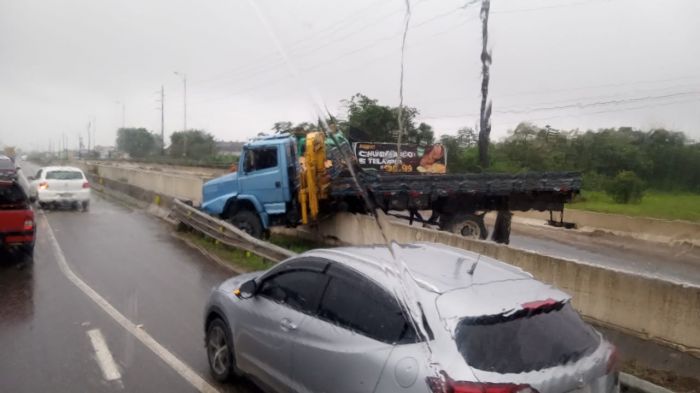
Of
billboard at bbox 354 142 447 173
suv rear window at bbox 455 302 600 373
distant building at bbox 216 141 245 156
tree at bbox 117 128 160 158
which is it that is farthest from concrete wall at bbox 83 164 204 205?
tree at bbox 117 128 160 158

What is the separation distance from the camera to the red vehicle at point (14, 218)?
9617 millimetres

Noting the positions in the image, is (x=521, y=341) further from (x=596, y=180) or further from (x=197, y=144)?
(x=197, y=144)

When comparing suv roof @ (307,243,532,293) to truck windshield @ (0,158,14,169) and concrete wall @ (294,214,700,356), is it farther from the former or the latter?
truck windshield @ (0,158,14,169)

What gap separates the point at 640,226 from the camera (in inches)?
689

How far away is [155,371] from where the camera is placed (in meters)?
5.38

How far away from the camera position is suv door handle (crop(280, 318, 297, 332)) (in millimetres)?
4250

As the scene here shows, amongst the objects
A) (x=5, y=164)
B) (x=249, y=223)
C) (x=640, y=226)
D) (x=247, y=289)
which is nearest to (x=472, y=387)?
(x=247, y=289)

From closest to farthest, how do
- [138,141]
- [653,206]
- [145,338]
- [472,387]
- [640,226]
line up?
[472,387]
[145,338]
[640,226]
[653,206]
[138,141]

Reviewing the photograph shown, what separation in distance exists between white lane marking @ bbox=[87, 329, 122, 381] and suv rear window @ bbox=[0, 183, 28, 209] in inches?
184

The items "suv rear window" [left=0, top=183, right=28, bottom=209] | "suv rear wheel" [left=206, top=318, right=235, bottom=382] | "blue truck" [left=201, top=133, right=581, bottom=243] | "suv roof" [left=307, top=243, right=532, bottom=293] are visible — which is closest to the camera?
"suv roof" [left=307, top=243, right=532, bottom=293]

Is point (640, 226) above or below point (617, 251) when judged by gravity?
above

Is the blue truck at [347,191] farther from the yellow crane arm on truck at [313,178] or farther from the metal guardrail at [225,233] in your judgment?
the metal guardrail at [225,233]

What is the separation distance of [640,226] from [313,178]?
11.7 metres

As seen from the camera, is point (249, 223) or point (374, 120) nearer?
point (249, 223)
